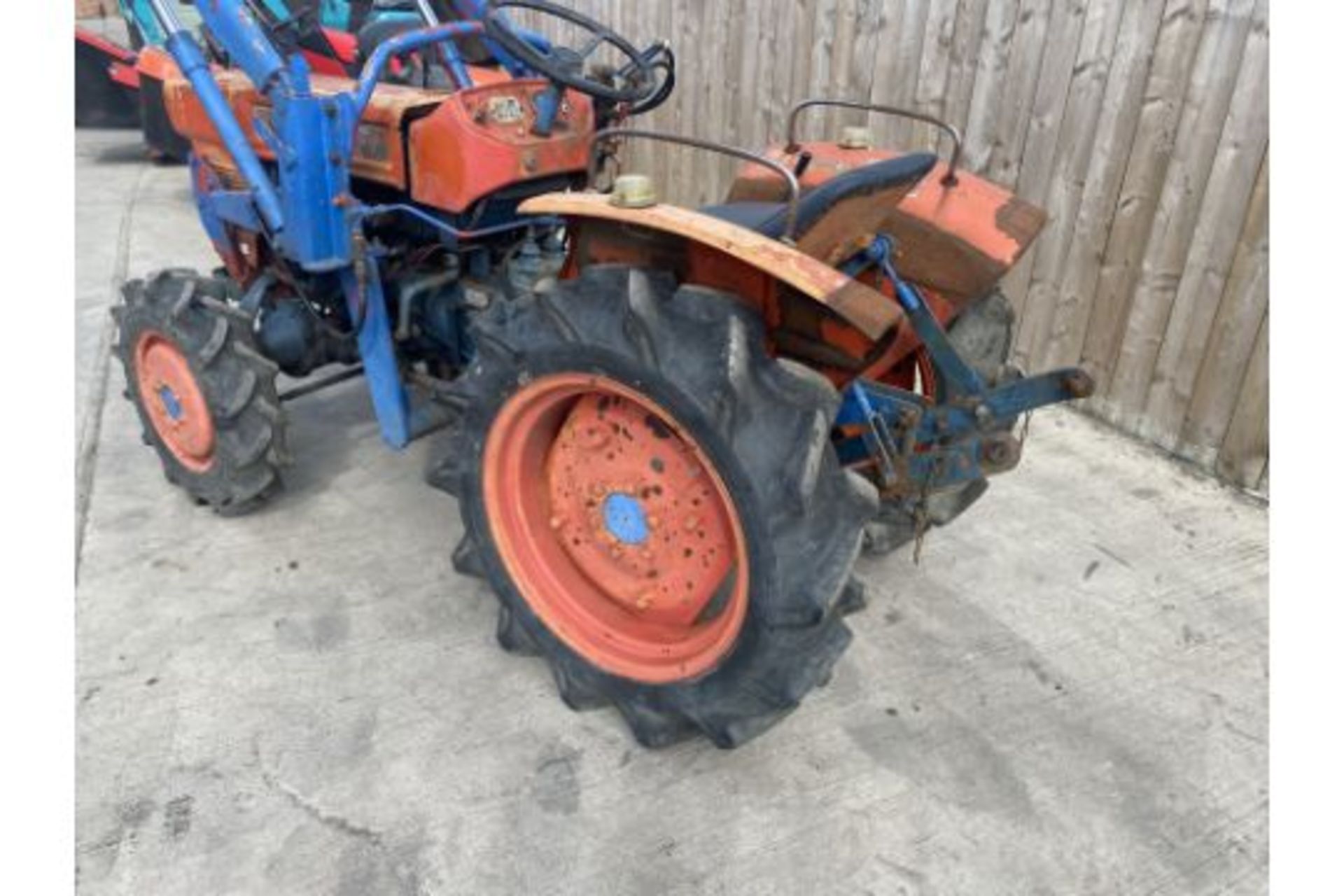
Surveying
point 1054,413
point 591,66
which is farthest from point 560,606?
point 1054,413

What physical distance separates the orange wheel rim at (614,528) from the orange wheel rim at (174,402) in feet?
3.77

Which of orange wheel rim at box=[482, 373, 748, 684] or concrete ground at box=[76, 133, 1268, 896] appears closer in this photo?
concrete ground at box=[76, 133, 1268, 896]

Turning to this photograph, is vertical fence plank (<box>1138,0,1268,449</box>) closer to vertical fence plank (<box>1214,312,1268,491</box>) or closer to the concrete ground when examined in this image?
vertical fence plank (<box>1214,312,1268,491</box>)

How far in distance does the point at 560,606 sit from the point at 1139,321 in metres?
2.48

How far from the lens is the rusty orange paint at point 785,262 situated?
158cm

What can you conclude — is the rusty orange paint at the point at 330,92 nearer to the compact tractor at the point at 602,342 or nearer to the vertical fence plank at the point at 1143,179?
the compact tractor at the point at 602,342

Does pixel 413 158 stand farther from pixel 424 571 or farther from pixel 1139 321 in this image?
pixel 1139 321

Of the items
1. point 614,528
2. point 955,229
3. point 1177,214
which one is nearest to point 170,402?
point 614,528

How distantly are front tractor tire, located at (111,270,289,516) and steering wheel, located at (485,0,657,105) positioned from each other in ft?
3.70

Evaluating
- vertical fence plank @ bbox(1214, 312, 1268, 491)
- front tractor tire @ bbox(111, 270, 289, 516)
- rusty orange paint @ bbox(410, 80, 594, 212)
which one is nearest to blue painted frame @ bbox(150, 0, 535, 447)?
rusty orange paint @ bbox(410, 80, 594, 212)

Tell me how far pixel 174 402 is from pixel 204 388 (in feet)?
0.72

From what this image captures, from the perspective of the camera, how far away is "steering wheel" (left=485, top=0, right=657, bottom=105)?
90.8 inches

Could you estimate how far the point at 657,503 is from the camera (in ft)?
6.72

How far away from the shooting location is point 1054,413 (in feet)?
12.3
